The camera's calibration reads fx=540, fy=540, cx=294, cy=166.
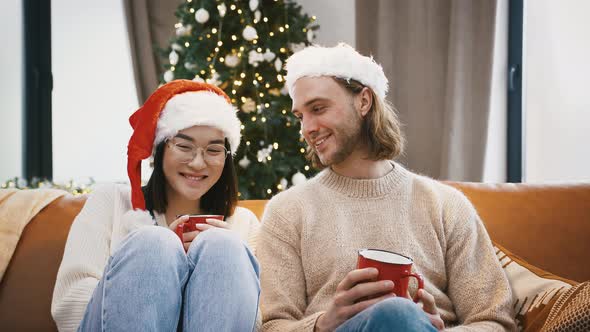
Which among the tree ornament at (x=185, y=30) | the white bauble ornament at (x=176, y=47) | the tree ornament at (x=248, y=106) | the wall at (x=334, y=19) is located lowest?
the tree ornament at (x=248, y=106)

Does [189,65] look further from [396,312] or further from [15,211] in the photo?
[396,312]

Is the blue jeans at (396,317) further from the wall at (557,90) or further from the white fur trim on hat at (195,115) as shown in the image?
the wall at (557,90)

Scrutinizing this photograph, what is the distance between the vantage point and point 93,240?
1.66 metres

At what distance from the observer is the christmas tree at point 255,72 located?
3.46 meters

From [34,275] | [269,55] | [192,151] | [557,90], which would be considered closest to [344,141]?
[192,151]

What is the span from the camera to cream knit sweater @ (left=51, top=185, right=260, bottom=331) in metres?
1.49

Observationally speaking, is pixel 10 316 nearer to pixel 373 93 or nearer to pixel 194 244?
pixel 194 244

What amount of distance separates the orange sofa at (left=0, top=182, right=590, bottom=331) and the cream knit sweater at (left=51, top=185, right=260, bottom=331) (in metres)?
0.20

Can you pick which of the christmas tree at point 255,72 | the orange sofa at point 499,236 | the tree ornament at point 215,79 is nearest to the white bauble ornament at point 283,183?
the christmas tree at point 255,72

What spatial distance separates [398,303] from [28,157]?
13.9ft

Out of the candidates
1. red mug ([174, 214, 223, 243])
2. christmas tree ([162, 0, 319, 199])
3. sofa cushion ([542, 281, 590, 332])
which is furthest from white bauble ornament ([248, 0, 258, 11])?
sofa cushion ([542, 281, 590, 332])

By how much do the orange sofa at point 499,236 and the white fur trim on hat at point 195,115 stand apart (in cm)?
38

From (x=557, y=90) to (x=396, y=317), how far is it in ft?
8.54

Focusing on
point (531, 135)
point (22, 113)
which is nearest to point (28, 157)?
point (22, 113)
